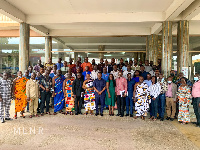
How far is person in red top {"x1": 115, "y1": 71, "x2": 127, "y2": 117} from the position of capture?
637cm

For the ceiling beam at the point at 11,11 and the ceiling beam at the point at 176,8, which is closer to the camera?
the ceiling beam at the point at 176,8

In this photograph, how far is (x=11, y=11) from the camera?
290 inches

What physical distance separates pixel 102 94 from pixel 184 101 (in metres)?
2.69

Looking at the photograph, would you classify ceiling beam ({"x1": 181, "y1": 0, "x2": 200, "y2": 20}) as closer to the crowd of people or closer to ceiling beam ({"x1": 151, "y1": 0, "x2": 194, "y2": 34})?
ceiling beam ({"x1": 151, "y1": 0, "x2": 194, "y2": 34})

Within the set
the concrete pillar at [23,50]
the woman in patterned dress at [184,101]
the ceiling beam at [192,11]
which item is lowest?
the woman in patterned dress at [184,101]

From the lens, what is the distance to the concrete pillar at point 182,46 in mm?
8289

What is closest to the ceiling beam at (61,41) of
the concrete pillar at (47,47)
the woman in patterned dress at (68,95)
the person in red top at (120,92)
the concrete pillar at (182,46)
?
the concrete pillar at (47,47)

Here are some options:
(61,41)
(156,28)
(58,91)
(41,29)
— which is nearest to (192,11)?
(156,28)

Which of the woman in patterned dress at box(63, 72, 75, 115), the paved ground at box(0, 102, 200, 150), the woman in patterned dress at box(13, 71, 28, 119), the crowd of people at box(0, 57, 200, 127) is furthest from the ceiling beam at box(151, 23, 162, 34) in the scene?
the woman in patterned dress at box(13, 71, 28, 119)

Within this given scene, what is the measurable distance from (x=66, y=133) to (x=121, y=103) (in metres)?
2.49

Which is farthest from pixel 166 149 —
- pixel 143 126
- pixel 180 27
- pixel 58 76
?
pixel 180 27

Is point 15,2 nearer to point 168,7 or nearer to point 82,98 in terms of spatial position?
point 82,98

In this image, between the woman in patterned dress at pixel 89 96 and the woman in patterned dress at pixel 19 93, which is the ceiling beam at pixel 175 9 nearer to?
the woman in patterned dress at pixel 89 96

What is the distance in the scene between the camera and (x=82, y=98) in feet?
22.9
